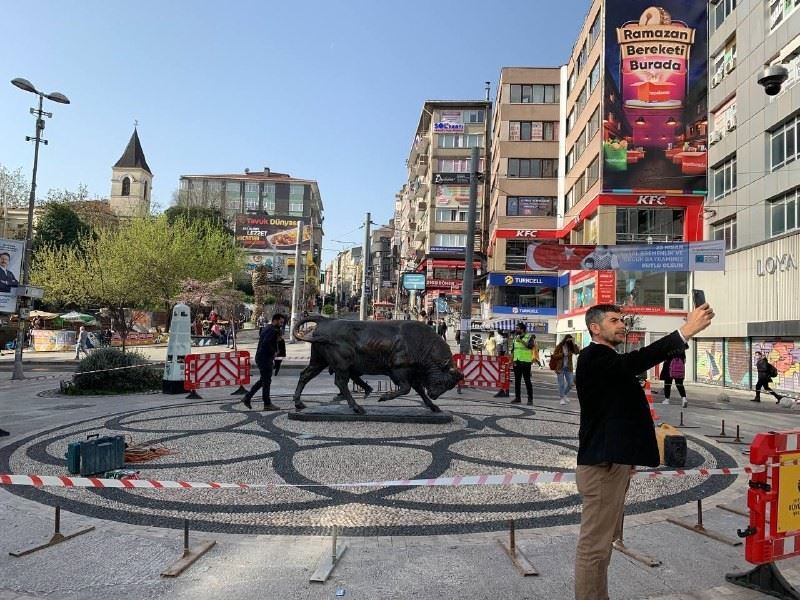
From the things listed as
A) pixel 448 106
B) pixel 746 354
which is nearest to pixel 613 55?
pixel 746 354

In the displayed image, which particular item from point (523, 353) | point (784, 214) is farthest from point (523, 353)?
point (784, 214)

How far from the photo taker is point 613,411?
11.1ft

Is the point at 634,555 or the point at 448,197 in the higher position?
the point at 448,197

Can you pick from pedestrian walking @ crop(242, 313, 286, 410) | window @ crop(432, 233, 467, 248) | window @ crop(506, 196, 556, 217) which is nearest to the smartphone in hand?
pedestrian walking @ crop(242, 313, 286, 410)

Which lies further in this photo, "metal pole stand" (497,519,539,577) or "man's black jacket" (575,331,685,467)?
"metal pole stand" (497,519,539,577)

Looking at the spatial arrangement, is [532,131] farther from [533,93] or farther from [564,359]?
[564,359]

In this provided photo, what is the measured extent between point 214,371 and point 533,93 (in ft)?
138

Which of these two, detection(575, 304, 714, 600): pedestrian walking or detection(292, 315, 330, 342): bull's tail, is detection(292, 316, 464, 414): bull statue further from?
detection(575, 304, 714, 600): pedestrian walking

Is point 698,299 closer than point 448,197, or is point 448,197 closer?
point 698,299

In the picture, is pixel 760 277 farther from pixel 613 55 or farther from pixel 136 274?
pixel 136 274

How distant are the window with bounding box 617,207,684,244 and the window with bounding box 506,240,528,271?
599 inches

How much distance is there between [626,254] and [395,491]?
18806mm

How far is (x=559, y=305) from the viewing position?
4509 cm

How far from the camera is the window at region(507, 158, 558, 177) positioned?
4741 cm
